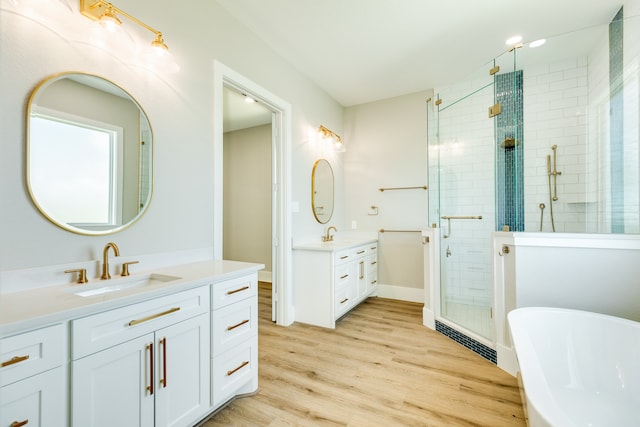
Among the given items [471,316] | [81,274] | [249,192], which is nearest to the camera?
[81,274]

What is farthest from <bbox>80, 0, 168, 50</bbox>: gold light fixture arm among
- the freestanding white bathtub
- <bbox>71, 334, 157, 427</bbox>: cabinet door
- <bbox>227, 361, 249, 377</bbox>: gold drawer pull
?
the freestanding white bathtub

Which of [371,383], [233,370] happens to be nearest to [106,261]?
[233,370]

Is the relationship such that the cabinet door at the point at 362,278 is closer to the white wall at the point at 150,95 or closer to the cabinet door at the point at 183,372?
the white wall at the point at 150,95

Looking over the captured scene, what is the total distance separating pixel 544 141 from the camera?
7.90ft

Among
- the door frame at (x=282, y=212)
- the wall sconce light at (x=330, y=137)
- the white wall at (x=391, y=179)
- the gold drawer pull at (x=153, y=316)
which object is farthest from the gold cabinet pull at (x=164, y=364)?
the white wall at (x=391, y=179)

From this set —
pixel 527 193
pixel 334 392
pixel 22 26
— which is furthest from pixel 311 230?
pixel 22 26

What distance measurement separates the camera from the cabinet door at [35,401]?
83 cm

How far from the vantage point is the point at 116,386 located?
3.59 feet

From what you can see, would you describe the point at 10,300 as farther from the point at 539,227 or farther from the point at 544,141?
the point at 544,141

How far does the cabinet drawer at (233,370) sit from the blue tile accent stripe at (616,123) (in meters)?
2.67

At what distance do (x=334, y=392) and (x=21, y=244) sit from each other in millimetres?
1834

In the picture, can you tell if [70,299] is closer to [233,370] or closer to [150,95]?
[233,370]

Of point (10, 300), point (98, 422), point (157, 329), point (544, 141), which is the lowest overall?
point (98, 422)

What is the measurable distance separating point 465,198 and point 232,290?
2464mm
